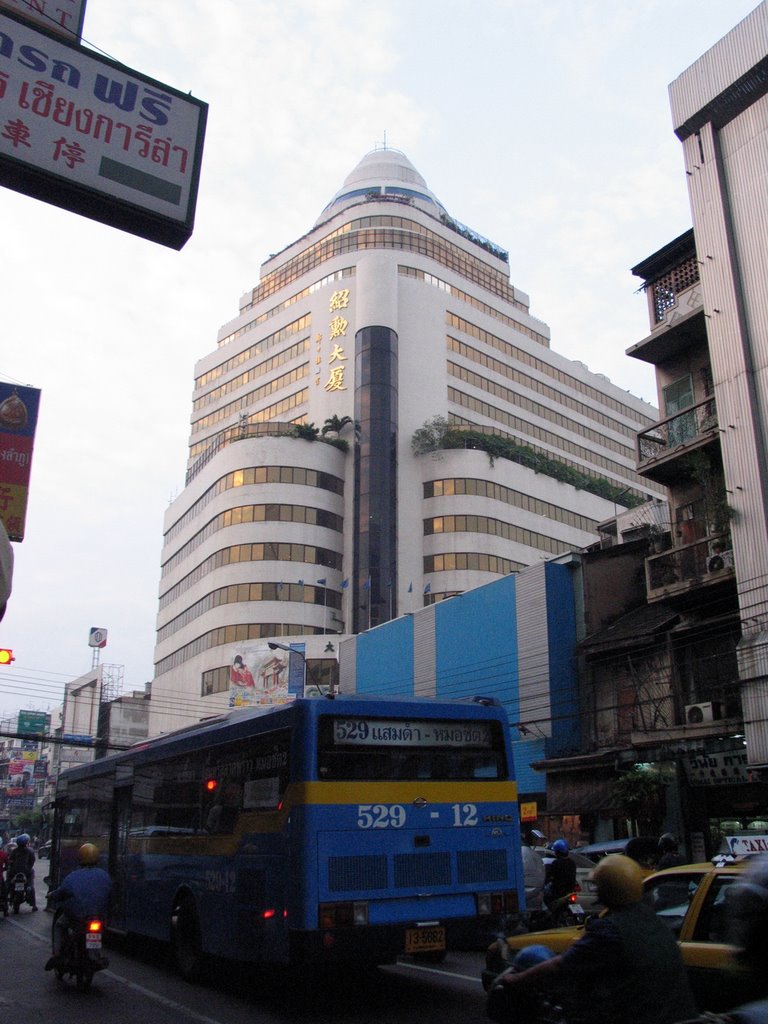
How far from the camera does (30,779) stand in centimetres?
12900

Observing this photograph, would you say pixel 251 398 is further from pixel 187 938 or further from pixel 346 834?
Result: pixel 346 834

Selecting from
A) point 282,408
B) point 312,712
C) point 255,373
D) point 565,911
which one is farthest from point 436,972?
point 255,373

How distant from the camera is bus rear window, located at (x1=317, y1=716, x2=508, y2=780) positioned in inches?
361

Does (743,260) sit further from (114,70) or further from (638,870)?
(638,870)

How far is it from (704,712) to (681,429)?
722 cm

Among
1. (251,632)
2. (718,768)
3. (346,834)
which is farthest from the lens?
(251,632)

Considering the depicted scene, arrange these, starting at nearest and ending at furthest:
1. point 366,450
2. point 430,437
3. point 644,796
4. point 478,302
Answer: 1. point 644,796
2. point 366,450
3. point 430,437
4. point 478,302

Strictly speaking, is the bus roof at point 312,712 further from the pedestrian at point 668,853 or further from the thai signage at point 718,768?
the thai signage at point 718,768

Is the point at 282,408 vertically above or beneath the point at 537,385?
beneath

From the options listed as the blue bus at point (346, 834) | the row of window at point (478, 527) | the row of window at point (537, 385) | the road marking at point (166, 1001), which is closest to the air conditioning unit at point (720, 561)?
the blue bus at point (346, 834)

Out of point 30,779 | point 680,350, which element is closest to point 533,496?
point 680,350

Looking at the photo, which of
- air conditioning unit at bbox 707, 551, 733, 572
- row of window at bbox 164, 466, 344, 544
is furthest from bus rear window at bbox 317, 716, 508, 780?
row of window at bbox 164, 466, 344, 544

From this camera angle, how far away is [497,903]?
967 centimetres

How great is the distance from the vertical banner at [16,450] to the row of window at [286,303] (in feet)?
181
